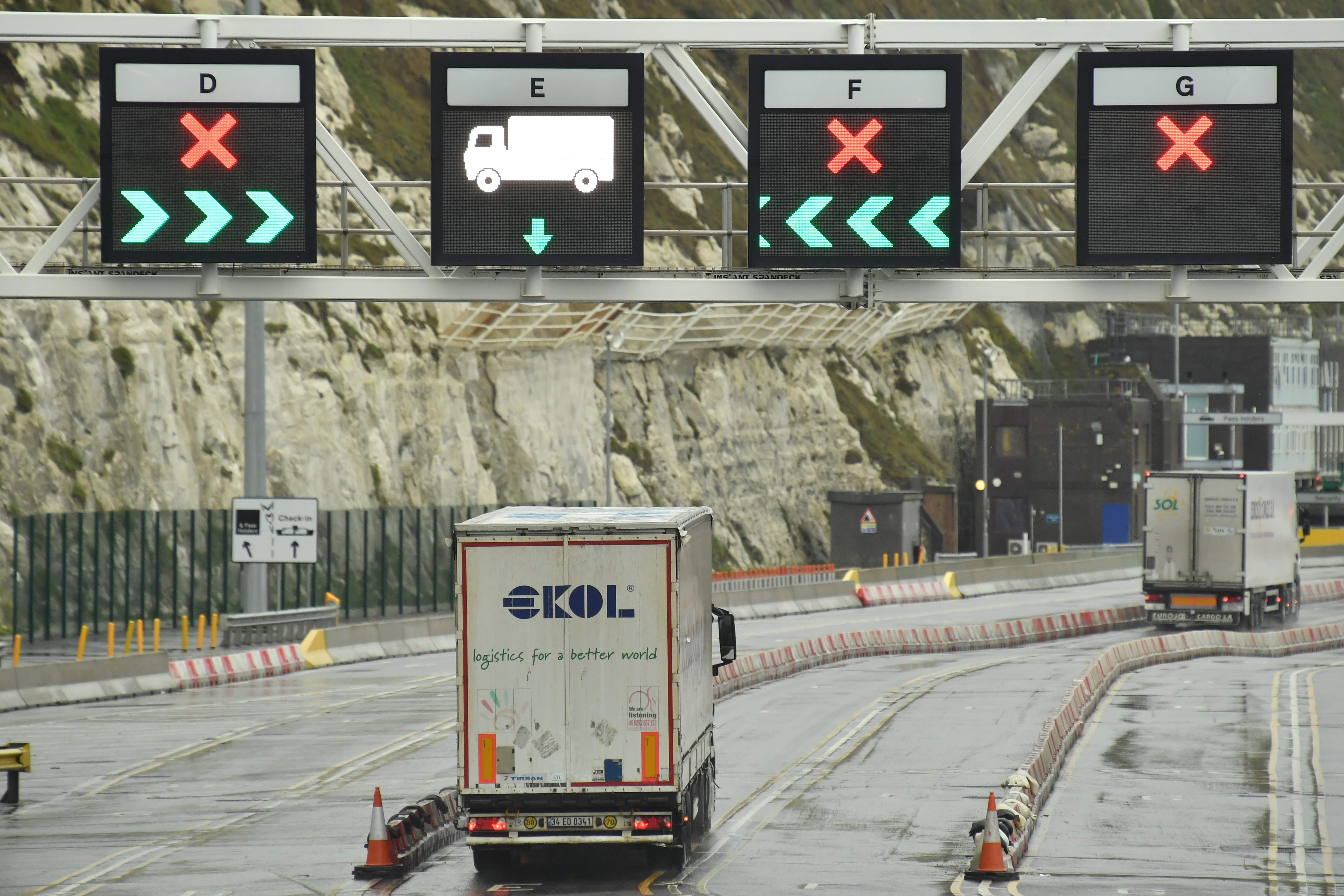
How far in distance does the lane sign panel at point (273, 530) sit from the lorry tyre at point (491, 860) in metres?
21.0

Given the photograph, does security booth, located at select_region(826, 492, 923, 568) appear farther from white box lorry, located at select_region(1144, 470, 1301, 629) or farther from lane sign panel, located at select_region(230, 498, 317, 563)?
lane sign panel, located at select_region(230, 498, 317, 563)

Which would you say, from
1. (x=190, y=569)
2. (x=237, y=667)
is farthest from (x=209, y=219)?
(x=190, y=569)

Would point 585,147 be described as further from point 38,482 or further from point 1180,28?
point 38,482

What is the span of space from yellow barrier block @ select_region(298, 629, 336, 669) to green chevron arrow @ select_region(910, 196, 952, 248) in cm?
2739

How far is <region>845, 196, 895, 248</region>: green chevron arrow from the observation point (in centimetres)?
1471

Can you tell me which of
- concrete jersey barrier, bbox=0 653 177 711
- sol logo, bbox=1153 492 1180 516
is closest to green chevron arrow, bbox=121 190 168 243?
concrete jersey barrier, bbox=0 653 177 711

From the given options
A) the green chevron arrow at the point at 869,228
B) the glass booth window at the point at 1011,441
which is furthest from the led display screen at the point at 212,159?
the glass booth window at the point at 1011,441

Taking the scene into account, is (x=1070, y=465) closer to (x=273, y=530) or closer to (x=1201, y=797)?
(x=273, y=530)

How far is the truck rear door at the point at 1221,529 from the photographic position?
46562 mm

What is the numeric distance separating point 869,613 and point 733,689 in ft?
68.8

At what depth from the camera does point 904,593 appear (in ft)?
197

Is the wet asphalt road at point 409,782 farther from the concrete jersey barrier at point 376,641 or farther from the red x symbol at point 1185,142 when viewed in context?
the red x symbol at point 1185,142

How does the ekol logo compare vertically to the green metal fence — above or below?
above

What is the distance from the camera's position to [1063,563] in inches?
2660
